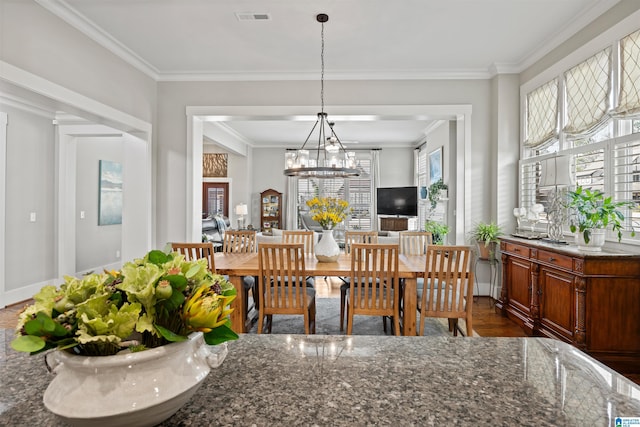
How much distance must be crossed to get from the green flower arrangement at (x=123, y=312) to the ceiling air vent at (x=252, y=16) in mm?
3178

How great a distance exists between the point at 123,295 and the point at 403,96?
177 inches

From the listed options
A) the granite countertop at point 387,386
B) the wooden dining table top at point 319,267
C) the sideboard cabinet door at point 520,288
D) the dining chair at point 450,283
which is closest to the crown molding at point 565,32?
the sideboard cabinet door at point 520,288

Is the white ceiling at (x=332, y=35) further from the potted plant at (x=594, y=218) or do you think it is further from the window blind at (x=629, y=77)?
the potted plant at (x=594, y=218)

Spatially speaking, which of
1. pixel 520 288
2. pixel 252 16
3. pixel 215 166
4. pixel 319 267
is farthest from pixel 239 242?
pixel 215 166

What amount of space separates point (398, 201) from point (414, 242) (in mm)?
4577

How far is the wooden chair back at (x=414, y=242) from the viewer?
3.90 metres

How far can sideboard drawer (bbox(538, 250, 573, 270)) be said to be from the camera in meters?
2.72

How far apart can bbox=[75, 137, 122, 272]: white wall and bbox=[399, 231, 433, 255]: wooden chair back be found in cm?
494

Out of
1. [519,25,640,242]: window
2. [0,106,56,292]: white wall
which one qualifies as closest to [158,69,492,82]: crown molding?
[519,25,640,242]: window

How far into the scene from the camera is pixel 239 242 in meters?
4.00

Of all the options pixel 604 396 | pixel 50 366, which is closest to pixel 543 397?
pixel 604 396

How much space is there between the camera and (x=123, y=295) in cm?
60

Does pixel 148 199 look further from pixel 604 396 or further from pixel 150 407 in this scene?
pixel 604 396

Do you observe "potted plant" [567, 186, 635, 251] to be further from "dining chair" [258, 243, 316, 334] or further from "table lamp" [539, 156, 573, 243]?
"dining chair" [258, 243, 316, 334]
